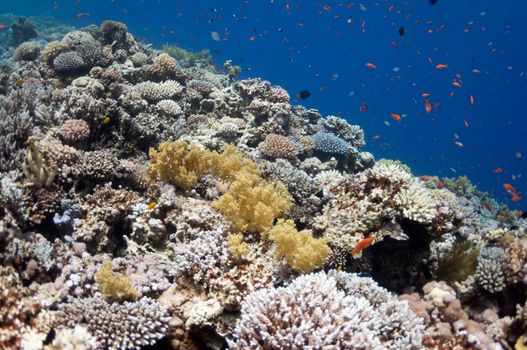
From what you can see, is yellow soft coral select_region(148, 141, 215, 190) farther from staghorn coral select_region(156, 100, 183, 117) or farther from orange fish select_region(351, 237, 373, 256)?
staghorn coral select_region(156, 100, 183, 117)

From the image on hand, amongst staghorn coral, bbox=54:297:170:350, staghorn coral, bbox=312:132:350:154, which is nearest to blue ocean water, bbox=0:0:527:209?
staghorn coral, bbox=312:132:350:154

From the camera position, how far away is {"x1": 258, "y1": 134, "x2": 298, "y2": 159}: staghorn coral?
388 inches

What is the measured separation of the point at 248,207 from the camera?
526 cm

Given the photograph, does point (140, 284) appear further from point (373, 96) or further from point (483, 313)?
point (373, 96)

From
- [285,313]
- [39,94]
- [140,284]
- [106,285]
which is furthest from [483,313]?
[39,94]

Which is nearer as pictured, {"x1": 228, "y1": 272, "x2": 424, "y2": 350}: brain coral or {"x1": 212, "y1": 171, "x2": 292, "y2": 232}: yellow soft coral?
{"x1": 228, "y1": 272, "x2": 424, "y2": 350}: brain coral

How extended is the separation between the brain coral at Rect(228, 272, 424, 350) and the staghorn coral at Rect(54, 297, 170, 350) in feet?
2.88

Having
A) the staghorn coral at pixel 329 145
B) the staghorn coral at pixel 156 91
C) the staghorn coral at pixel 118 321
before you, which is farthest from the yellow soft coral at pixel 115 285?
the staghorn coral at pixel 329 145

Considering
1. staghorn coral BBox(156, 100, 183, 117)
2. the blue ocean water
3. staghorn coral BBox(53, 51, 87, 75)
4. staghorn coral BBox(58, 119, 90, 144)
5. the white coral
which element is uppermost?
the blue ocean water

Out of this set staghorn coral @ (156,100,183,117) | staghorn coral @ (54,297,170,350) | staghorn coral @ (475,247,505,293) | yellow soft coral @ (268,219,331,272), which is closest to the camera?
staghorn coral @ (54,297,170,350)

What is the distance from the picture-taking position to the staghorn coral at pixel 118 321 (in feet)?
12.1

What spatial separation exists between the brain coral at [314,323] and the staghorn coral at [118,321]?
2.88 ft

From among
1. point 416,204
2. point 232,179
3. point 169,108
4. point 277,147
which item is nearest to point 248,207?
point 232,179

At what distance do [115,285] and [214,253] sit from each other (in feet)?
4.07
